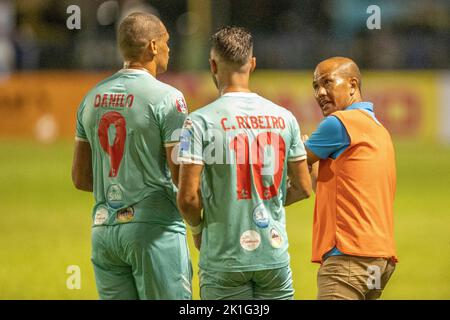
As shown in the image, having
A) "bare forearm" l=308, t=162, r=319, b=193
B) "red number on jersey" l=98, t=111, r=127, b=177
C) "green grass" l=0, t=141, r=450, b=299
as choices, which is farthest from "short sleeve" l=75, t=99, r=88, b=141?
"green grass" l=0, t=141, r=450, b=299

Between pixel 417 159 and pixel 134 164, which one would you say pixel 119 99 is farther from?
pixel 417 159

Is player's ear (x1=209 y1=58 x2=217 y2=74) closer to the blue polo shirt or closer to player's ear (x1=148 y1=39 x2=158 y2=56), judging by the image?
player's ear (x1=148 y1=39 x2=158 y2=56)

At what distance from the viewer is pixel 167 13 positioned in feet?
78.7

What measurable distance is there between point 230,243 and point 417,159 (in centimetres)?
1568

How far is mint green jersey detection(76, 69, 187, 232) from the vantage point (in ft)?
17.2

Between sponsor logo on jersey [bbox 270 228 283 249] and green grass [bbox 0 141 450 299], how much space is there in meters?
3.96

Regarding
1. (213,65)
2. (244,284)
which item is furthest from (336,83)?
(244,284)

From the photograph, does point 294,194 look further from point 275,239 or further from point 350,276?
point 350,276

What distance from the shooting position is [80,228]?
13438mm

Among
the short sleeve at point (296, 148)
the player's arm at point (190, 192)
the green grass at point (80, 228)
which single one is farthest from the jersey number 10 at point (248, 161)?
the green grass at point (80, 228)

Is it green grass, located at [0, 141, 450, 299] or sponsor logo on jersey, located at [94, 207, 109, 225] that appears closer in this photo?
sponsor logo on jersey, located at [94, 207, 109, 225]

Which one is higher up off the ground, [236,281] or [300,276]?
[236,281]
